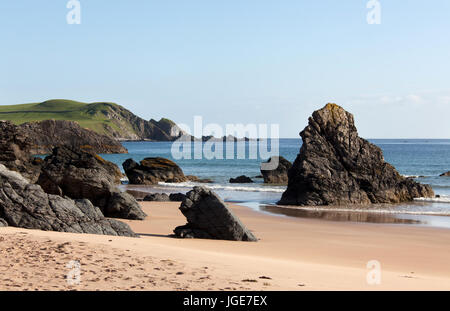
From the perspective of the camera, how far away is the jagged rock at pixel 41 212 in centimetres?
1325

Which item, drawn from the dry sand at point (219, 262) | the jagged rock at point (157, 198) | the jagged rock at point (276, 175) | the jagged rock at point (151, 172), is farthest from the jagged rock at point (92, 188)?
the jagged rock at point (276, 175)

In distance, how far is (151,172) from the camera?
49938 mm

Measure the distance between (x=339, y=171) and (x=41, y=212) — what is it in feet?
73.1

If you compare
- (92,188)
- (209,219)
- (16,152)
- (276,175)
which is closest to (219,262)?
(209,219)

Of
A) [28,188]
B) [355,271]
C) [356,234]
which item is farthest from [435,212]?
[28,188]

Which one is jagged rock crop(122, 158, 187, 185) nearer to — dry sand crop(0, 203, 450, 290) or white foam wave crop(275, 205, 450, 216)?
white foam wave crop(275, 205, 450, 216)

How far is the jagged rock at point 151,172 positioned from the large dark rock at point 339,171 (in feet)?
67.1

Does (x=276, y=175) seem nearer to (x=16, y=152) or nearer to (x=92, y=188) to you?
(x=16, y=152)

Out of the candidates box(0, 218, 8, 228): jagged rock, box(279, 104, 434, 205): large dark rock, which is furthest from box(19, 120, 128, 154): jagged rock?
box(0, 218, 8, 228): jagged rock

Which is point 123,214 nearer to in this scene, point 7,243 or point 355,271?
point 7,243

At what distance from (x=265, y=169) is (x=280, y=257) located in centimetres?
4137

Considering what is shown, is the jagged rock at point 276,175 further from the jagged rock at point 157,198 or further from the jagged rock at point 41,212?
the jagged rock at point 41,212

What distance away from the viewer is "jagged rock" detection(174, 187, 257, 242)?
14.9m
